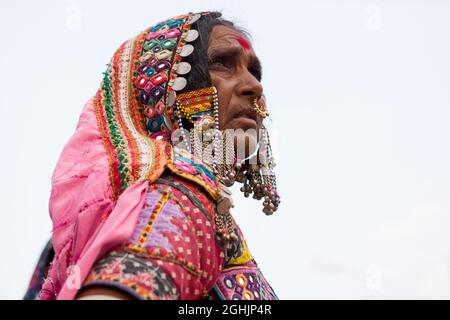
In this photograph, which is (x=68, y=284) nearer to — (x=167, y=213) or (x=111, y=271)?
(x=111, y=271)

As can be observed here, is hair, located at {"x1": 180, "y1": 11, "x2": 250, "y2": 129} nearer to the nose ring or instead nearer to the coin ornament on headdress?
the coin ornament on headdress

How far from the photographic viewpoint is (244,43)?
351 cm

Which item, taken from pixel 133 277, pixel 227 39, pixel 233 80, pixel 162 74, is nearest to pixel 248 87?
pixel 233 80

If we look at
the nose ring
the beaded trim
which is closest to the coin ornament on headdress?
the beaded trim

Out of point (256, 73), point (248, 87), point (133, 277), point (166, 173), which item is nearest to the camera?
point (133, 277)

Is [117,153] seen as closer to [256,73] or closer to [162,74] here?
[162,74]

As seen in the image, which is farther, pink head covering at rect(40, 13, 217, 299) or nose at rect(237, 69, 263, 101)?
nose at rect(237, 69, 263, 101)

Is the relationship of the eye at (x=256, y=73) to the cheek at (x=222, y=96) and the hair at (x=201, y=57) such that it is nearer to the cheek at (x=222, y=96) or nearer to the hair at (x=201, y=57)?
the hair at (x=201, y=57)

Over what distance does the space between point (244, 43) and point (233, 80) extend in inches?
11.2

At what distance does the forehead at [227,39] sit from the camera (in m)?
3.42

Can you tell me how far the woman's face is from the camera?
327cm

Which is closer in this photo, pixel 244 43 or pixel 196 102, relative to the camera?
pixel 196 102

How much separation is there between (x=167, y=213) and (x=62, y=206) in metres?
0.60
